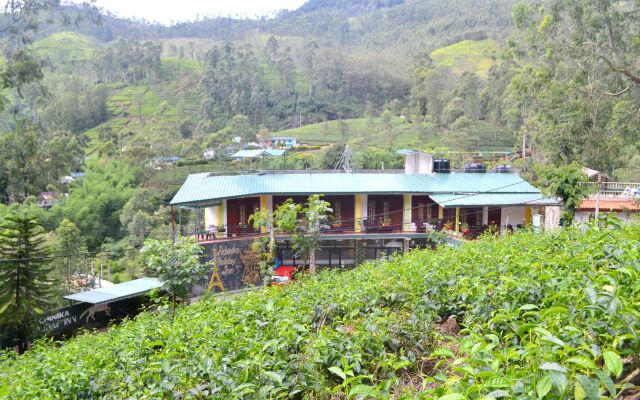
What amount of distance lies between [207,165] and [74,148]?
10.00 m

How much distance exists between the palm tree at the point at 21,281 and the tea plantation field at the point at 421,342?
8.10 metres

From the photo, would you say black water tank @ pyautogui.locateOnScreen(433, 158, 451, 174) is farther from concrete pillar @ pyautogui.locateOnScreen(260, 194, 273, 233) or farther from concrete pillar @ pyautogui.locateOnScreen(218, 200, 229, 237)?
concrete pillar @ pyautogui.locateOnScreen(218, 200, 229, 237)

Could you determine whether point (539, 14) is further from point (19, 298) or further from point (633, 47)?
point (19, 298)

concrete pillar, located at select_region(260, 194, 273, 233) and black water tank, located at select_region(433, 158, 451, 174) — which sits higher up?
black water tank, located at select_region(433, 158, 451, 174)

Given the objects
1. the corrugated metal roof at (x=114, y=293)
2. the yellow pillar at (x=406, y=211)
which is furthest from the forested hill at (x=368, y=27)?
the corrugated metal roof at (x=114, y=293)

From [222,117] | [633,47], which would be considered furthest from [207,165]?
[633,47]

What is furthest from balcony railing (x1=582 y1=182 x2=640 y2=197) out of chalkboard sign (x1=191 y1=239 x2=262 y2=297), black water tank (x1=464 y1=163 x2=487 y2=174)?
chalkboard sign (x1=191 y1=239 x2=262 y2=297)

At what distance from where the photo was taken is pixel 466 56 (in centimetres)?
7606

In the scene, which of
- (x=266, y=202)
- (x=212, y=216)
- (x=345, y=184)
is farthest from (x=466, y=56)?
(x=212, y=216)

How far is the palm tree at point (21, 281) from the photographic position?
40.5ft

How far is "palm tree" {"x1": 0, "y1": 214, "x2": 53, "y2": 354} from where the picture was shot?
40.5 ft

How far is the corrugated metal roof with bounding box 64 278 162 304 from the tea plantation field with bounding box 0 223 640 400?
8.55 meters

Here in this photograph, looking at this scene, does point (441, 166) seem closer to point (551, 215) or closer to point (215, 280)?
point (551, 215)

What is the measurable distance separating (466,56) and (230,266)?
2708 inches
